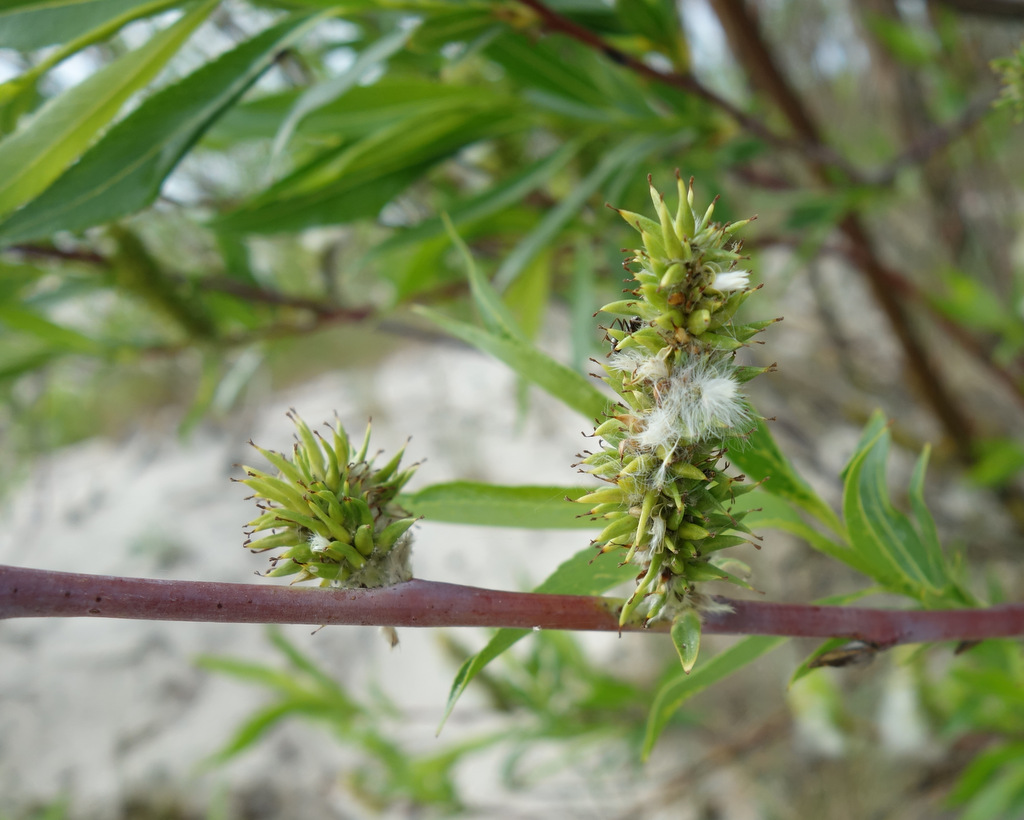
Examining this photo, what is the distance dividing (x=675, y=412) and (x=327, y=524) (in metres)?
0.20

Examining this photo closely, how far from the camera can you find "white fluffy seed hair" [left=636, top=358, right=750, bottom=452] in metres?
0.34

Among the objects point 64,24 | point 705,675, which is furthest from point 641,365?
point 64,24

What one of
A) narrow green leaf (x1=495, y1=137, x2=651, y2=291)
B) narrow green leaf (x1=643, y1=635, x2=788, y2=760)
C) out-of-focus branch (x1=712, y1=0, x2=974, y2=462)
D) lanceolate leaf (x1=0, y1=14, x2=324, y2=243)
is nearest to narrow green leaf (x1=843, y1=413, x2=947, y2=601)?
narrow green leaf (x1=643, y1=635, x2=788, y2=760)

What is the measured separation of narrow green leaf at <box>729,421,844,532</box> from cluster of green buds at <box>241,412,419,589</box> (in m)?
0.24

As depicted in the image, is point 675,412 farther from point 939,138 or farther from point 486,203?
point 939,138

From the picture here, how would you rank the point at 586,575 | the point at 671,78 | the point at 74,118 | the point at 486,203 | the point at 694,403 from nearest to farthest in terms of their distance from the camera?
the point at 694,403 → the point at 586,575 → the point at 74,118 → the point at 671,78 → the point at 486,203

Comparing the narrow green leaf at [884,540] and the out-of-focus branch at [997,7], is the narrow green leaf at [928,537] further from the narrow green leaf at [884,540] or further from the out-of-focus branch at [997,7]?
the out-of-focus branch at [997,7]

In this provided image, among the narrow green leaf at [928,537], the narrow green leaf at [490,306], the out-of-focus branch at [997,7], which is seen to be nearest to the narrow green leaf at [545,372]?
the narrow green leaf at [490,306]

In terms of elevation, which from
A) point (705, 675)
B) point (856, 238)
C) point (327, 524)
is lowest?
point (705, 675)

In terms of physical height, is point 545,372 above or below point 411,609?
above

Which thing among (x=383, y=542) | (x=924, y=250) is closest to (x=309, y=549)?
(x=383, y=542)

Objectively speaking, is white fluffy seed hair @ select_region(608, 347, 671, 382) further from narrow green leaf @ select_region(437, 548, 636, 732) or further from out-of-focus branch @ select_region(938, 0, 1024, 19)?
out-of-focus branch @ select_region(938, 0, 1024, 19)

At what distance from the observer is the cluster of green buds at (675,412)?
0.33 m

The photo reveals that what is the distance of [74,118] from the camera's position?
1.89 feet
